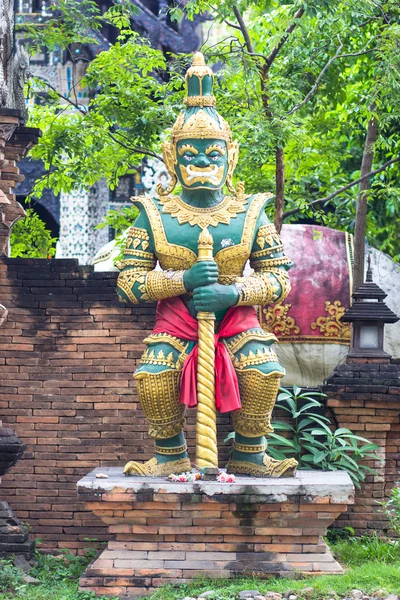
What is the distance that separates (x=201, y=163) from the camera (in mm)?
7676

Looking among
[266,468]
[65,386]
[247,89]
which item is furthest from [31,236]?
[266,468]

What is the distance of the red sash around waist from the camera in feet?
24.5

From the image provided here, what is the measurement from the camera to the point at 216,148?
7711 mm

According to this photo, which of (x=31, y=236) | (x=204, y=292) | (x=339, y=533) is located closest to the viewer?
(x=204, y=292)

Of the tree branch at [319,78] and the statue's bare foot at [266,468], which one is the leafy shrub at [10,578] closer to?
the statue's bare foot at [266,468]

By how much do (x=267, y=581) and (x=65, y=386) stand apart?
251 centimetres

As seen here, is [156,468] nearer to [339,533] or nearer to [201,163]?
[339,533]

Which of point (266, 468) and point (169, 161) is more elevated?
point (169, 161)

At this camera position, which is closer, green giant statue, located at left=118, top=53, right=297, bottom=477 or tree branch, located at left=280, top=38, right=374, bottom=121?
green giant statue, located at left=118, top=53, right=297, bottom=477

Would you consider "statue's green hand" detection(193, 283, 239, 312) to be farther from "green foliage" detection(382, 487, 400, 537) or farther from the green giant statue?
"green foliage" detection(382, 487, 400, 537)

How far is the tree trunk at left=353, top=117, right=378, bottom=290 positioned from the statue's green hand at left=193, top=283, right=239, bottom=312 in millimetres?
3265

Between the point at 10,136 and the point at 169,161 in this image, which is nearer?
the point at 169,161

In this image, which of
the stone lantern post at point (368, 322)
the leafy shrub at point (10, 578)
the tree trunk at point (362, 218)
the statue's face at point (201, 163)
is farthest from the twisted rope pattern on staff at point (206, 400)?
the tree trunk at point (362, 218)

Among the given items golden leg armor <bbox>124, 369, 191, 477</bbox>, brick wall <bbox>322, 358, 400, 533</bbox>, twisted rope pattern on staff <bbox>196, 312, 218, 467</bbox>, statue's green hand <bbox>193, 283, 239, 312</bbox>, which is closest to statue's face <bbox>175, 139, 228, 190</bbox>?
statue's green hand <bbox>193, 283, 239, 312</bbox>
